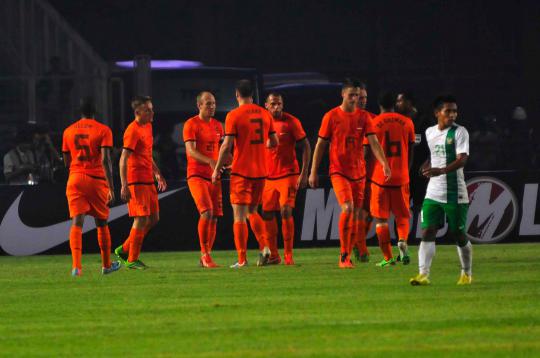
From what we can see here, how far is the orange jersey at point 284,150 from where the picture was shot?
1633 cm

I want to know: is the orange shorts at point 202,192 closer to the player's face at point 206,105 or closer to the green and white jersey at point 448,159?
the player's face at point 206,105

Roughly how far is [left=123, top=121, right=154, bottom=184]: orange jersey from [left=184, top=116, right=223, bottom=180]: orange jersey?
52cm

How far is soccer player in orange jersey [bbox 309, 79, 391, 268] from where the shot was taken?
1540 centimetres

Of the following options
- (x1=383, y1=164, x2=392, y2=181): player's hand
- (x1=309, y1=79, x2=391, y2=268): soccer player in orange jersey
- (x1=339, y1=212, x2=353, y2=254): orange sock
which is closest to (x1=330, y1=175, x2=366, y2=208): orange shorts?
(x1=309, y1=79, x2=391, y2=268): soccer player in orange jersey

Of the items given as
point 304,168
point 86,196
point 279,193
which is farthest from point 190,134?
point 86,196

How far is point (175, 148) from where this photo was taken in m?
24.0

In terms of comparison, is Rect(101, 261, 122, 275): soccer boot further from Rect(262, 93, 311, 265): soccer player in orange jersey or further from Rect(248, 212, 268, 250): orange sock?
Rect(262, 93, 311, 265): soccer player in orange jersey

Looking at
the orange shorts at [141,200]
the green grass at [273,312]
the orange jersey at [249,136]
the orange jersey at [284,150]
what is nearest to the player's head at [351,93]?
the orange jersey at [249,136]

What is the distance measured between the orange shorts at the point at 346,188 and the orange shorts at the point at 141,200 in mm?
2068

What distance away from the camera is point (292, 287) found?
42.7 feet

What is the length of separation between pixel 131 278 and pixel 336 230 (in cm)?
611

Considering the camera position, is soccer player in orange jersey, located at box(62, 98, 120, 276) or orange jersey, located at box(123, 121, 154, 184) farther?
orange jersey, located at box(123, 121, 154, 184)

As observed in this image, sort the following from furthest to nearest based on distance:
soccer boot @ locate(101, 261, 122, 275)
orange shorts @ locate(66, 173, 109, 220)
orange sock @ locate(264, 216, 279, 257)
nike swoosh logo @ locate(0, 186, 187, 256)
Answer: nike swoosh logo @ locate(0, 186, 187, 256)
orange sock @ locate(264, 216, 279, 257)
soccer boot @ locate(101, 261, 122, 275)
orange shorts @ locate(66, 173, 109, 220)

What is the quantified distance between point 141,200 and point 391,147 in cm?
284
